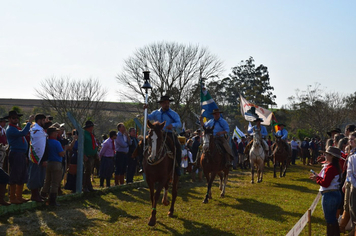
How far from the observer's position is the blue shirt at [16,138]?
881cm

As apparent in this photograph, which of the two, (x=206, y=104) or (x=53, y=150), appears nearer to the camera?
(x=53, y=150)

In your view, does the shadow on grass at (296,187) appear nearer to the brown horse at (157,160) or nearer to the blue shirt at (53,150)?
the brown horse at (157,160)

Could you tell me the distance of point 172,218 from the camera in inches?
360

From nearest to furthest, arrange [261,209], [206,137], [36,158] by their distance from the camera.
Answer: [36,158] → [261,209] → [206,137]

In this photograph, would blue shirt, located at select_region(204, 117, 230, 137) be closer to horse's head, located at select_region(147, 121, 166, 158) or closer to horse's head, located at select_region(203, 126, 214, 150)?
horse's head, located at select_region(203, 126, 214, 150)

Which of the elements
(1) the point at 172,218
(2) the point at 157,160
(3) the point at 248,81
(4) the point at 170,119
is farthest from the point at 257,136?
(3) the point at 248,81

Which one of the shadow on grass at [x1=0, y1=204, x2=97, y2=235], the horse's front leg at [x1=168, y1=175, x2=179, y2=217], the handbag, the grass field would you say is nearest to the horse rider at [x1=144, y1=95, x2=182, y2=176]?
the horse's front leg at [x1=168, y1=175, x2=179, y2=217]

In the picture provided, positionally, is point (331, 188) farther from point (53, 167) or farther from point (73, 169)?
point (73, 169)

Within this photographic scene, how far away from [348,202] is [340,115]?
49.2m

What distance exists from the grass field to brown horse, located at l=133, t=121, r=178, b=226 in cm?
66

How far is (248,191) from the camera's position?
46.6 ft

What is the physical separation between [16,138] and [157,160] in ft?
11.4

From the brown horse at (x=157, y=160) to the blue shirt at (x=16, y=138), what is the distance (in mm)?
2886

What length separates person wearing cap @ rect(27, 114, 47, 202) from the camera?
30.7 feet
